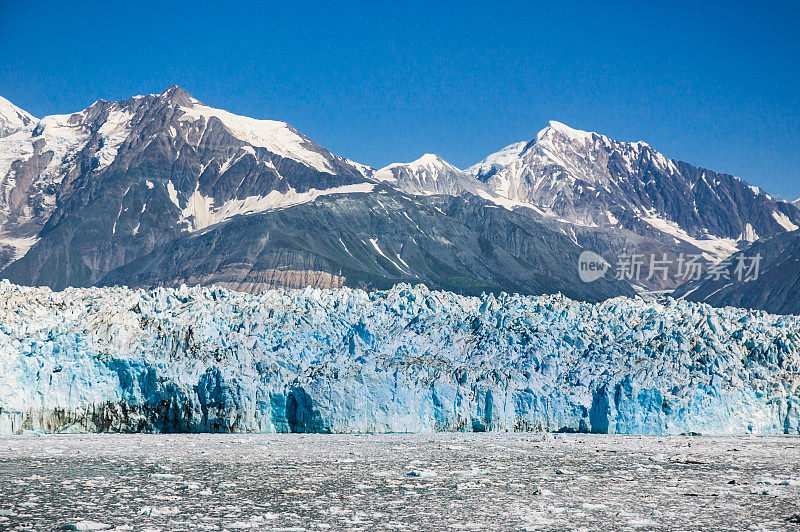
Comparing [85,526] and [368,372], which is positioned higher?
[368,372]

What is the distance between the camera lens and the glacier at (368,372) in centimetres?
4250

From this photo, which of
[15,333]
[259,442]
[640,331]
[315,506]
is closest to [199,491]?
[315,506]

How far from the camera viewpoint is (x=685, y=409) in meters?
44.4

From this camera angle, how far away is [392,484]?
2661cm

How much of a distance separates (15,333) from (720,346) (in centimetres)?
3457

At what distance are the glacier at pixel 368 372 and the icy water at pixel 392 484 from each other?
3.61m

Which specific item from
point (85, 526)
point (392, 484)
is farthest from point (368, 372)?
point (85, 526)

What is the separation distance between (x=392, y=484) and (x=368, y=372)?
57.9 feet

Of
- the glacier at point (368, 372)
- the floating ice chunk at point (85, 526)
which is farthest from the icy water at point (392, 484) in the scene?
the glacier at point (368, 372)

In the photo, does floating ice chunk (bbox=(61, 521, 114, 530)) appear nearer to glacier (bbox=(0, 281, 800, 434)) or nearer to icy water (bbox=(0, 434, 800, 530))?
icy water (bbox=(0, 434, 800, 530))

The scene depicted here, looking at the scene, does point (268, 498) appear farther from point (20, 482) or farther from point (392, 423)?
point (392, 423)

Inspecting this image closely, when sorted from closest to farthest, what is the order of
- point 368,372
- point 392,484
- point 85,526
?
point 85,526 < point 392,484 < point 368,372

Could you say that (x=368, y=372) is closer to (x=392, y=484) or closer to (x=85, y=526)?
(x=392, y=484)

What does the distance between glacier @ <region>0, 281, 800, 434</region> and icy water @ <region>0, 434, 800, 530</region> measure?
11.9 feet
